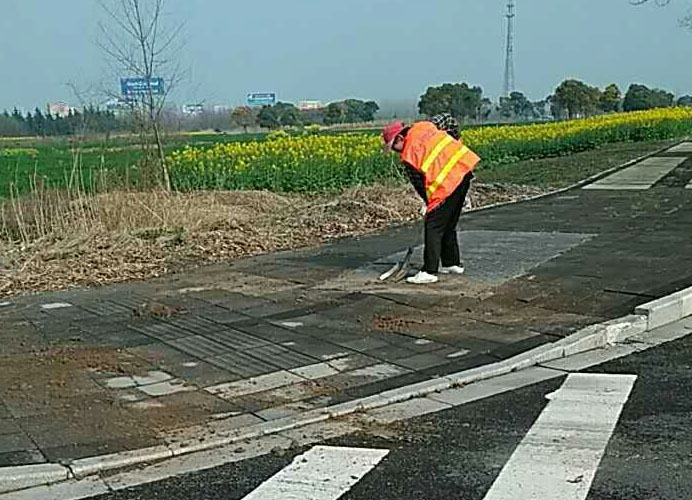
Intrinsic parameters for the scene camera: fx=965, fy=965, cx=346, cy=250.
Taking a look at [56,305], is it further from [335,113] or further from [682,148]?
[335,113]

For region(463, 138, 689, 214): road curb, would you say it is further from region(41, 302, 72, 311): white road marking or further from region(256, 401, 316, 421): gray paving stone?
region(256, 401, 316, 421): gray paving stone

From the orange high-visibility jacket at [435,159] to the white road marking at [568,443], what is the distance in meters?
3.66

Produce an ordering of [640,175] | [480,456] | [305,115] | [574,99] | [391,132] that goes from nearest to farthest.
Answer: [480,456]
[391,132]
[640,175]
[305,115]
[574,99]

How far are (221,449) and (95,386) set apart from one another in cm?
154

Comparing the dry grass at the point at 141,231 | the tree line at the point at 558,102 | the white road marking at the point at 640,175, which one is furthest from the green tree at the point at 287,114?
the dry grass at the point at 141,231

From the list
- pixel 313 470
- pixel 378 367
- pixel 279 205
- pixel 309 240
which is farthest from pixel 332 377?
pixel 279 205

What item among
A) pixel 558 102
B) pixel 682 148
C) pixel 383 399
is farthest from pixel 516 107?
pixel 383 399

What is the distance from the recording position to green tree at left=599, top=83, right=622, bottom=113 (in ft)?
215

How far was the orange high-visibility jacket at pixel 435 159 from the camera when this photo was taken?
9891mm

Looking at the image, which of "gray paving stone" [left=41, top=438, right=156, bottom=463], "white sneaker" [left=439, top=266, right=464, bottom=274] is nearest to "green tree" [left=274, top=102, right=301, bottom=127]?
"white sneaker" [left=439, top=266, right=464, bottom=274]

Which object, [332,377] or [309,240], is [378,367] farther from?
Result: [309,240]

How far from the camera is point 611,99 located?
2657 inches

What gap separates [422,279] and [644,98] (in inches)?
2353

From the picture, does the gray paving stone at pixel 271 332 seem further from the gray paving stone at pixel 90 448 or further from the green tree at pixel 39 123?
the green tree at pixel 39 123
